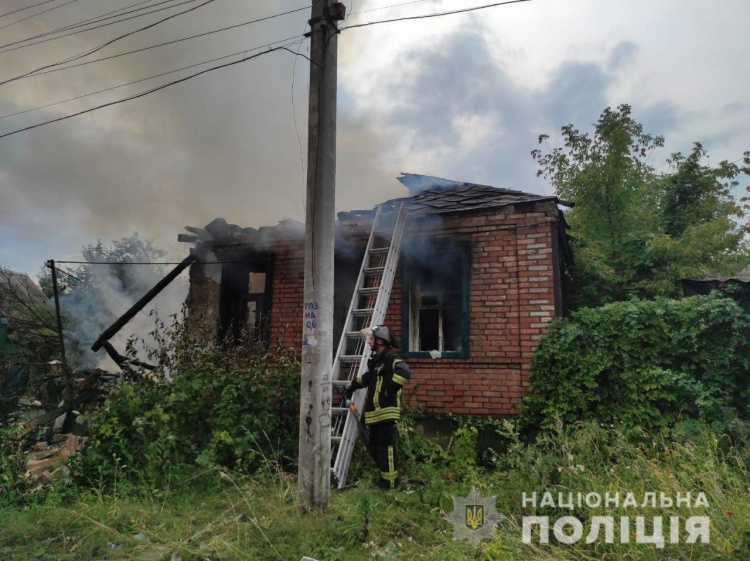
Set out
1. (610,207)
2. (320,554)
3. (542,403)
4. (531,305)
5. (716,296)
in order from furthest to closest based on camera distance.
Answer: (610,207)
(531,305)
(542,403)
(716,296)
(320,554)

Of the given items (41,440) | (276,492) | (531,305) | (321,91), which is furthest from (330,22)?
(41,440)

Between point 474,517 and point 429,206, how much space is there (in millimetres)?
4393

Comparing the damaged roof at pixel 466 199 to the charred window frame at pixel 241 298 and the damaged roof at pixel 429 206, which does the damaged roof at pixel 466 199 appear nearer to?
the damaged roof at pixel 429 206

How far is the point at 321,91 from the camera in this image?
4504 millimetres

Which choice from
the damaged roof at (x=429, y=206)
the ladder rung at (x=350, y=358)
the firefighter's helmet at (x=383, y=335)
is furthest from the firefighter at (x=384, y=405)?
the damaged roof at (x=429, y=206)

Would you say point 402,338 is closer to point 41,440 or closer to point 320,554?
point 320,554

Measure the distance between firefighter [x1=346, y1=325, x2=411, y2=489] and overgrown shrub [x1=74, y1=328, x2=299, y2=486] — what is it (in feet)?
3.45

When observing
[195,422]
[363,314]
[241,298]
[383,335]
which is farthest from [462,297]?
[241,298]

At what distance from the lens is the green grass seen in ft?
10.4

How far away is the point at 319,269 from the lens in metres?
4.29

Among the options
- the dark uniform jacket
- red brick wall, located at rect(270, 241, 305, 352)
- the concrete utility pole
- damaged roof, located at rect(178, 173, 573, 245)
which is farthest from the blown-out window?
→ the concrete utility pole

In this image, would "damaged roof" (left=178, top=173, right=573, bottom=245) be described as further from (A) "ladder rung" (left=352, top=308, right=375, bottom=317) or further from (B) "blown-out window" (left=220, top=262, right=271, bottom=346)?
(A) "ladder rung" (left=352, top=308, right=375, bottom=317)

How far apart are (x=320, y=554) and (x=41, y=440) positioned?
300 inches

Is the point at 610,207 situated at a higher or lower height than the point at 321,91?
higher
